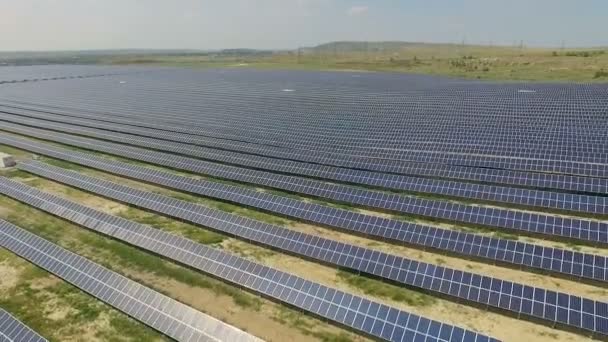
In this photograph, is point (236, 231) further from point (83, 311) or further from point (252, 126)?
point (252, 126)

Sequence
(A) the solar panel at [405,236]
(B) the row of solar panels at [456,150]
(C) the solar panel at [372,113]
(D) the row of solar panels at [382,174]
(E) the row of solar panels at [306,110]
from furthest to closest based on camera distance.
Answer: (E) the row of solar panels at [306,110] → (C) the solar panel at [372,113] → (B) the row of solar panels at [456,150] → (D) the row of solar panels at [382,174] → (A) the solar panel at [405,236]

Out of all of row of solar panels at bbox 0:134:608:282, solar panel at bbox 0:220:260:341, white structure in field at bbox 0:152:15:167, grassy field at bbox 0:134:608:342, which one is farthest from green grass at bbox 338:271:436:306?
white structure in field at bbox 0:152:15:167

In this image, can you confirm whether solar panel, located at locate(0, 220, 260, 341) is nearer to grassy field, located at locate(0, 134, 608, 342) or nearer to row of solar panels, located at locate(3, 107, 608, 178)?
grassy field, located at locate(0, 134, 608, 342)

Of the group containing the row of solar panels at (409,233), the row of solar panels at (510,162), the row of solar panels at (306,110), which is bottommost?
the row of solar panels at (409,233)

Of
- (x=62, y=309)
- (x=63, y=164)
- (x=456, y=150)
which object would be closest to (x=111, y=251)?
(x=62, y=309)

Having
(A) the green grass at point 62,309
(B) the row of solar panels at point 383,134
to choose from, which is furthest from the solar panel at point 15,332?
(B) the row of solar panels at point 383,134

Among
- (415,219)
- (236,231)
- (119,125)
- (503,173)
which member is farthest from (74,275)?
(119,125)

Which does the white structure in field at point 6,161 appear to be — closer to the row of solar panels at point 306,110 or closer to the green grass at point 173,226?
the green grass at point 173,226

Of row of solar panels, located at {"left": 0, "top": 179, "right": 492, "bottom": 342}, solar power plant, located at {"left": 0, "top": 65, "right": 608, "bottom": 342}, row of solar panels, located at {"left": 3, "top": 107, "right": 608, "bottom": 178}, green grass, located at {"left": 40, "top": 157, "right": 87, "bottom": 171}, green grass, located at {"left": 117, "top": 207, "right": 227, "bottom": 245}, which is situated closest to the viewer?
row of solar panels, located at {"left": 0, "top": 179, "right": 492, "bottom": 342}
